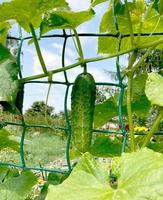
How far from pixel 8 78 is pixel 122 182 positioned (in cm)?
37

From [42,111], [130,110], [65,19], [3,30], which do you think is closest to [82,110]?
[130,110]

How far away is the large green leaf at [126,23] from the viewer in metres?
1.38

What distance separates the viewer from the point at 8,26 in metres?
1.37

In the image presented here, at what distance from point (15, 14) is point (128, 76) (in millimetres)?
Answer: 281

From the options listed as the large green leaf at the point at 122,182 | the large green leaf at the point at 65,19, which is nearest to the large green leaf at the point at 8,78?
the large green leaf at the point at 65,19

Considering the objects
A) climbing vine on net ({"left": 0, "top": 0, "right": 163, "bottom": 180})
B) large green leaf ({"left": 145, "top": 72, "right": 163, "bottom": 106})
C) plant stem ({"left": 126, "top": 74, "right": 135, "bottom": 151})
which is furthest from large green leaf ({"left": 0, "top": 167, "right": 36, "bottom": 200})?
large green leaf ({"left": 145, "top": 72, "right": 163, "bottom": 106})

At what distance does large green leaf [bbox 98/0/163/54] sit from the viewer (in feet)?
4.54

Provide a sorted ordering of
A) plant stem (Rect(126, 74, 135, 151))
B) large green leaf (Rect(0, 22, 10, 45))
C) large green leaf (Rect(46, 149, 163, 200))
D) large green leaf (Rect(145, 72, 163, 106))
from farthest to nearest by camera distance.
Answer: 1. large green leaf (Rect(0, 22, 10, 45))
2. plant stem (Rect(126, 74, 135, 151))
3. large green leaf (Rect(145, 72, 163, 106))
4. large green leaf (Rect(46, 149, 163, 200))

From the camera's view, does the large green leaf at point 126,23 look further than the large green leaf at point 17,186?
Yes

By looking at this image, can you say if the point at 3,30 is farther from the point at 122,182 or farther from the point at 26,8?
the point at 122,182

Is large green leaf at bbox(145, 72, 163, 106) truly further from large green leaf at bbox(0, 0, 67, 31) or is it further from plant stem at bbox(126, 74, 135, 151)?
large green leaf at bbox(0, 0, 67, 31)

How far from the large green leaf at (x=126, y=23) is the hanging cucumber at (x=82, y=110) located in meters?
0.22

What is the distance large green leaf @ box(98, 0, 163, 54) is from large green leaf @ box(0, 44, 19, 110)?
29 centimetres

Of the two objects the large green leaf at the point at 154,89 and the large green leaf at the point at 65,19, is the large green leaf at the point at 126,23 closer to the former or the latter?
the large green leaf at the point at 65,19
